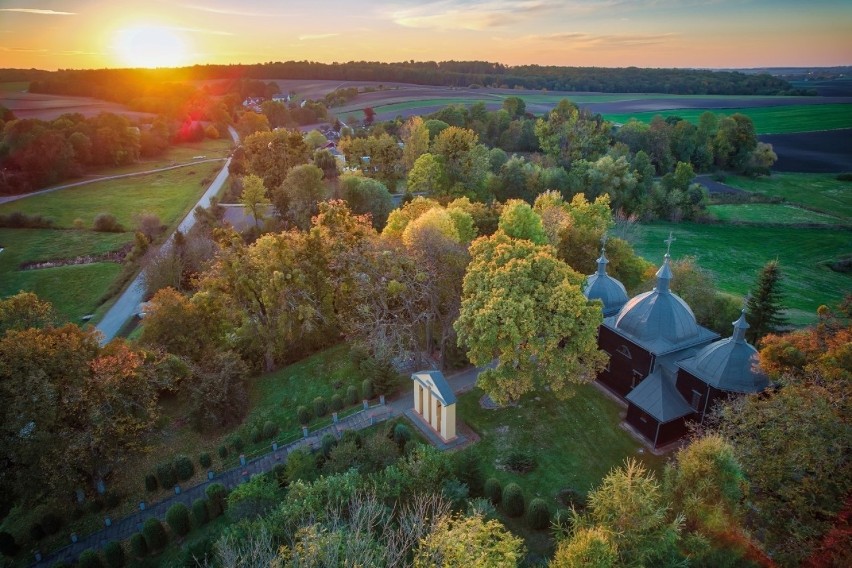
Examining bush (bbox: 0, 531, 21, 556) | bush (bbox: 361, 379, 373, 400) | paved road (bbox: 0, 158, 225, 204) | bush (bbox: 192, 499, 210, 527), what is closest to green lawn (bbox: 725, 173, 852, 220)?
bush (bbox: 361, 379, 373, 400)

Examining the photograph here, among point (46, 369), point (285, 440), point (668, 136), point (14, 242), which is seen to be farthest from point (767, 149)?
point (14, 242)

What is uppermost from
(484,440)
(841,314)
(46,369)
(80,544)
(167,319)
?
(841,314)

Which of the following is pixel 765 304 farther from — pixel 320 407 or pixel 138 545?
pixel 138 545

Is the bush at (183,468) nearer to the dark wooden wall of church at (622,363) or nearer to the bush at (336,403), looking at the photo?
the bush at (336,403)

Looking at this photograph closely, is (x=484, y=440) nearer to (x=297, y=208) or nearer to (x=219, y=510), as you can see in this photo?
(x=219, y=510)

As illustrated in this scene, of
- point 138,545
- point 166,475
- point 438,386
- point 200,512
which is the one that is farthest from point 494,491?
point 166,475

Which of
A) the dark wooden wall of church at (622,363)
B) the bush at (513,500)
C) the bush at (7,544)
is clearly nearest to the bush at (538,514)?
the bush at (513,500)
